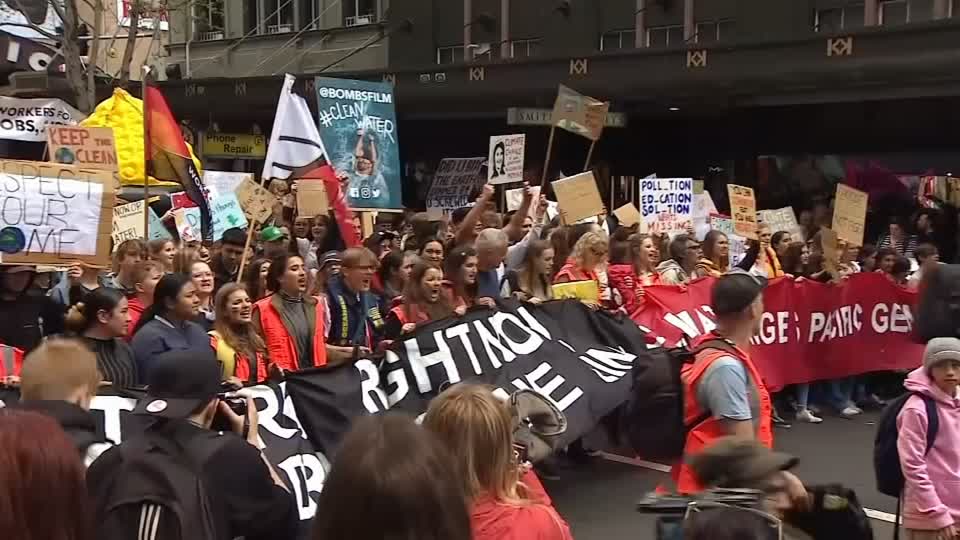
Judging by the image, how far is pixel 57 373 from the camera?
13.0 feet

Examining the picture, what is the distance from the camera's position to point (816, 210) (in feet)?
63.7

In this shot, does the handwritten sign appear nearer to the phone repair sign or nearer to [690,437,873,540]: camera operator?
the phone repair sign

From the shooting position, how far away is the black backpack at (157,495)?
133 inches

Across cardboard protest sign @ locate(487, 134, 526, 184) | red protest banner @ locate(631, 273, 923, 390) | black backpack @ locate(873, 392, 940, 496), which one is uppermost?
cardboard protest sign @ locate(487, 134, 526, 184)

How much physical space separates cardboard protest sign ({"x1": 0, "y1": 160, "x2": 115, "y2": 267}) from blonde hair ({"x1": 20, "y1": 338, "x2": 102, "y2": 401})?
3.68 metres

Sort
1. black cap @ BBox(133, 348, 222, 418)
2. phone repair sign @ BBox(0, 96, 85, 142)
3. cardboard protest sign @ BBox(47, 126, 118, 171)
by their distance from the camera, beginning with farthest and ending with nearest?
phone repair sign @ BBox(0, 96, 85, 142), cardboard protest sign @ BBox(47, 126, 118, 171), black cap @ BBox(133, 348, 222, 418)

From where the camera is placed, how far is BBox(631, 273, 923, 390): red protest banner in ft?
32.8

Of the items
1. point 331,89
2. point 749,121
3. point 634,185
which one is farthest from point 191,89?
point 331,89

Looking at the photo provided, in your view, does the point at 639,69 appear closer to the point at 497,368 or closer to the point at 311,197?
the point at 311,197

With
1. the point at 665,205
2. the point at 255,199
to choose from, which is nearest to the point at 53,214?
the point at 255,199

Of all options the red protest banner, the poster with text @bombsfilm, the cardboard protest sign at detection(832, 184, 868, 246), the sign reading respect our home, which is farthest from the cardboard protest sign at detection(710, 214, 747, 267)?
the sign reading respect our home

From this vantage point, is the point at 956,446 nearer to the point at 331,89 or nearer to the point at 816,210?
the point at 331,89

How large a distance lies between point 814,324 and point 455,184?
39.8ft

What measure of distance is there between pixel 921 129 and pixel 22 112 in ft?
46.1
